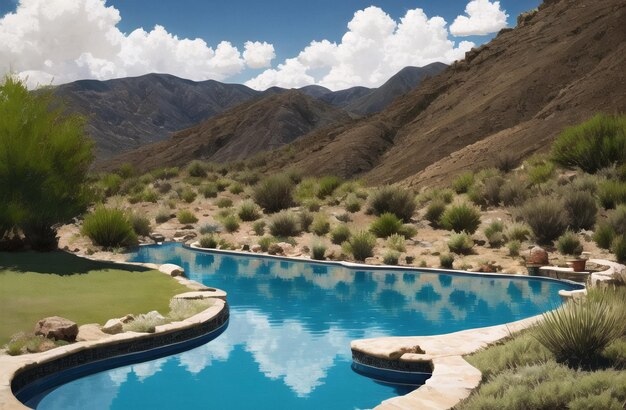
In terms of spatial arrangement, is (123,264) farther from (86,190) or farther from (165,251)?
(165,251)

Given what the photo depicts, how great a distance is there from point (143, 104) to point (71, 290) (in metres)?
122

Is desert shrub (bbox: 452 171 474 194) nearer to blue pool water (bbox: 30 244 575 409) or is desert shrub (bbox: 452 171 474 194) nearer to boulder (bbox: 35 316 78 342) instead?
blue pool water (bbox: 30 244 575 409)

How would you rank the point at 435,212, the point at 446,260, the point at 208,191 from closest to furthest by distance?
the point at 446,260, the point at 435,212, the point at 208,191

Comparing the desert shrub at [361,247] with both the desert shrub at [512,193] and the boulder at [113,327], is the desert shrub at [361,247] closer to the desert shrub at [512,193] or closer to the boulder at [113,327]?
the desert shrub at [512,193]

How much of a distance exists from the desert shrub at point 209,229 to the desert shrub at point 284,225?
237 cm

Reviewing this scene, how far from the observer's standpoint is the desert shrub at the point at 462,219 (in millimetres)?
19312

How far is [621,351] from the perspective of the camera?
6789mm

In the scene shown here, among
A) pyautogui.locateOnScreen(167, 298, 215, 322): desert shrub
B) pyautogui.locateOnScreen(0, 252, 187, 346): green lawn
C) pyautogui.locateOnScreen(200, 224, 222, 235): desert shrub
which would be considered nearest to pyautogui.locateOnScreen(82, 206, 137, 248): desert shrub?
pyautogui.locateOnScreen(0, 252, 187, 346): green lawn

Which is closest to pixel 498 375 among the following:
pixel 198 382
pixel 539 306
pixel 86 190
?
pixel 198 382

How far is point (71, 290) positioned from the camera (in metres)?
10.9

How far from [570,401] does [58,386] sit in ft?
17.6

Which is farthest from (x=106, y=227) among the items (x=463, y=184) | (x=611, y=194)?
(x=611, y=194)

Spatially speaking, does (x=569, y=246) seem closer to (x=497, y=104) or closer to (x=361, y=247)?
(x=361, y=247)

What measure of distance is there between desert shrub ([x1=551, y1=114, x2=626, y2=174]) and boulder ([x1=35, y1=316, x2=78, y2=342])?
18311 millimetres
